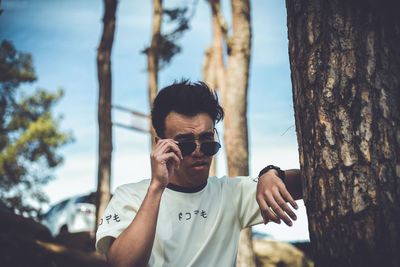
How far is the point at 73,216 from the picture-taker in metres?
11.7

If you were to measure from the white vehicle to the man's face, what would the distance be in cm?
956

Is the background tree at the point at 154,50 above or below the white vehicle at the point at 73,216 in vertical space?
above

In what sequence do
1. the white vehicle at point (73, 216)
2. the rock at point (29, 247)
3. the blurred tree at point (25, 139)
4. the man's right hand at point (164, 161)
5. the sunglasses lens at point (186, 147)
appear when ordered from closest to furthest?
the man's right hand at point (164, 161), the sunglasses lens at point (186, 147), the rock at point (29, 247), the white vehicle at point (73, 216), the blurred tree at point (25, 139)

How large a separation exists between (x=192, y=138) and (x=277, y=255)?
25.8 feet

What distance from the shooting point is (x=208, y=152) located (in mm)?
2400

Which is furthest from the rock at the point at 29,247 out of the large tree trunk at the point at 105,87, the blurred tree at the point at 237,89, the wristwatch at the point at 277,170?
the wristwatch at the point at 277,170

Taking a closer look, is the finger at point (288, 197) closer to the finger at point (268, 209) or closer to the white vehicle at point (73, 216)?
the finger at point (268, 209)

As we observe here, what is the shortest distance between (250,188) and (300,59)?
1088 millimetres

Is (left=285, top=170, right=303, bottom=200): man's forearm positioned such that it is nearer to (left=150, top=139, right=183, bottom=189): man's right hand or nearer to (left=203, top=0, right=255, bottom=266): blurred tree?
(left=150, top=139, right=183, bottom=189): man's right hand

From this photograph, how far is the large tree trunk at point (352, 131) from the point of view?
4.67 feet

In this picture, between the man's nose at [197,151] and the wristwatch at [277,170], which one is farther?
the man's nose at [197,151]

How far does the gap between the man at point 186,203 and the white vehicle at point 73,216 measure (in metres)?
9.57

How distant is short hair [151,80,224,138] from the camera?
2617mm

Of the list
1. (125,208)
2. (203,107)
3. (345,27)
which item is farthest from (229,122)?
(345,27)
